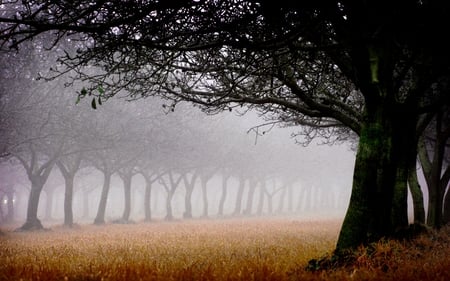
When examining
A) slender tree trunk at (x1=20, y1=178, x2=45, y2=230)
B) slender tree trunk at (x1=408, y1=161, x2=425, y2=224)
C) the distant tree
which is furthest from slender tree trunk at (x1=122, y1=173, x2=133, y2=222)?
slender tree trunk at (x1=408, y1=161, x2=425, y2=224)

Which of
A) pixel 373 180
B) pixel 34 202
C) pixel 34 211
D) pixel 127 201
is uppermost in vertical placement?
pixel 373 180

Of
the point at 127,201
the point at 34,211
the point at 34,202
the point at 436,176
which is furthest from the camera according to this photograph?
the point at 127,201

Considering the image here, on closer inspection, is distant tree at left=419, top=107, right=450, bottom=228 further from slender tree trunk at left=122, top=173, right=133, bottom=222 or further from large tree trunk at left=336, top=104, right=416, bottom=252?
slender tree trunk at left=122, top=173, right=133, bottom=222

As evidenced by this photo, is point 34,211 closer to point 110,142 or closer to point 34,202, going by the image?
point 34,202

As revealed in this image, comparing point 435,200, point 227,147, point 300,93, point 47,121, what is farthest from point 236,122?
point 300,93

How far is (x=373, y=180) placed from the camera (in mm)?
6828

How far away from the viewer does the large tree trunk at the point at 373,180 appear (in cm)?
668

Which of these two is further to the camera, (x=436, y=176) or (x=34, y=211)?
(x=34, y=211)

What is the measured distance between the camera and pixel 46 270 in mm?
5723

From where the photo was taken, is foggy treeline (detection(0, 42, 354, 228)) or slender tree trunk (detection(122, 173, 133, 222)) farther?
slender tree trunk (detection(122, 173, 133, 222))

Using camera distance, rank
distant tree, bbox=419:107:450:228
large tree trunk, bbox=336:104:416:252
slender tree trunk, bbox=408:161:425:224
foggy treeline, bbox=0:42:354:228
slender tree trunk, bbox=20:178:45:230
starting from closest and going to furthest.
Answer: large tree trunk, bbox=336:104:416:252 < slender tree trunk, bbox=408:161:425:224 < distant tree, bbox=419:107:450:228 < foggy treeline, bbox=0:42:354:228 < slender tree trunk, bbox=20:178:45:230

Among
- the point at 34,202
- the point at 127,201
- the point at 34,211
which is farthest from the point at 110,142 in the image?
the point at 127,201

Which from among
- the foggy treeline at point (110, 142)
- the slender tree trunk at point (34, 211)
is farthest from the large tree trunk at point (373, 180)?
the slender tree trunk at point (34, 211)

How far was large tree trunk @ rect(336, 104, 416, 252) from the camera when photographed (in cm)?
668
